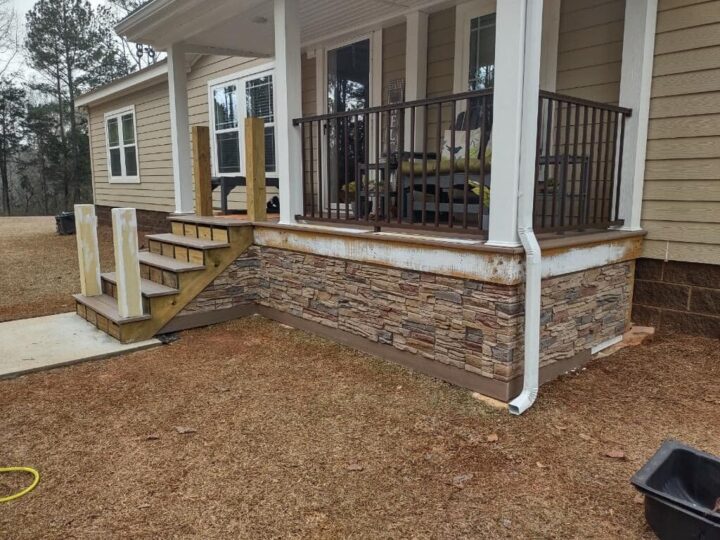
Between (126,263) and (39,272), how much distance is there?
3830 mm

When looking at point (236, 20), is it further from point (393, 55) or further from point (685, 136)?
point (685, 136)

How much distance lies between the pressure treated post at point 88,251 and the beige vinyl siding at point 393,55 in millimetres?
3074

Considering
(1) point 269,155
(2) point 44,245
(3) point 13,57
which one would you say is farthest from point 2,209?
(1) point 269,155

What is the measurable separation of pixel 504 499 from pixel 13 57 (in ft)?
83.1

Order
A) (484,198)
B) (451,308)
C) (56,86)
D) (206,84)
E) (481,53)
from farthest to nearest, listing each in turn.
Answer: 1. (56,86)
2. (206,84)
3. (481,53)
4. (484,198)
5. (451,308)

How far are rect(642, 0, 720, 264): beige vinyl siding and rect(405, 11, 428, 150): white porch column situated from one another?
211 cm

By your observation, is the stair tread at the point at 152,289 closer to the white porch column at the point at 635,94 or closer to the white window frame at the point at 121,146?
the white porch column at the point at 635,94

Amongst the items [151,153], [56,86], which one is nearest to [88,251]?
[151,153]

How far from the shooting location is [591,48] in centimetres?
395

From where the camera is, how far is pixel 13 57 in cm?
2081

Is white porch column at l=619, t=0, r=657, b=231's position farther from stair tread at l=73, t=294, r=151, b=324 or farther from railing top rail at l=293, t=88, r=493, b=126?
stair tread at l=73, t=294, r=151, b=324

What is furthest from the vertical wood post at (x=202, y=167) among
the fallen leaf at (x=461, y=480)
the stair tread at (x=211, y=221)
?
the fallen leaf at (x=461, y=480)

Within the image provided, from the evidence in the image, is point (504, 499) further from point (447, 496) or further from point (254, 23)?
point (254, 23)

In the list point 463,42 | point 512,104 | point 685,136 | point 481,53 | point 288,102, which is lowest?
point 685,136
